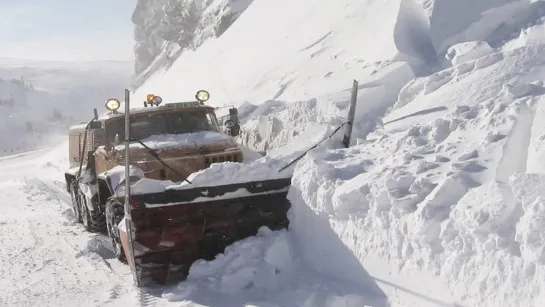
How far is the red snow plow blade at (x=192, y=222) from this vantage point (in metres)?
5.73

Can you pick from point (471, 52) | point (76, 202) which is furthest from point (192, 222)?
point (471, 52)

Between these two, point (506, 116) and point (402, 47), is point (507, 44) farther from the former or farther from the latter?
point (506, 116)

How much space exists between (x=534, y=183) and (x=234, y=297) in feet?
9.01

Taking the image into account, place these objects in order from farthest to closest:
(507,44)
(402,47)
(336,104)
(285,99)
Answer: (285,99)
(402,47)
(336,104)
(507,44)

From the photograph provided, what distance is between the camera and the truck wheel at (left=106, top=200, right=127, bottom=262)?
21.4 feet

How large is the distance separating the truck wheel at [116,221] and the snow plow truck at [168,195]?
0.04ft

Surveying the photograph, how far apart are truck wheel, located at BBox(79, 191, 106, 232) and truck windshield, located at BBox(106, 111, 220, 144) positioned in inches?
44.7

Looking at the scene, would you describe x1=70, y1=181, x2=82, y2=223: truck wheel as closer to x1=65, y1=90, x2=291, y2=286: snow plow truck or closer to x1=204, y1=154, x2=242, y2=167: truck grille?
x1=65, y1=90, x2=291, y2=286: snow plow truck

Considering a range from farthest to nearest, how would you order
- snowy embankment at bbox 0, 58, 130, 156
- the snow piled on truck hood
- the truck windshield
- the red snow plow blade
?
snowy embankment at bbox 0, 58, 130, 156, the truck windshield, the snow piled on truck hood, the red snow plow blade

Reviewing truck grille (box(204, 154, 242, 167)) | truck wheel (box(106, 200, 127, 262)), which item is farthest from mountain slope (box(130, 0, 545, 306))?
truck wheel (box(106, 200, 127, 262))

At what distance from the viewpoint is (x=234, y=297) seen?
17.1 feet

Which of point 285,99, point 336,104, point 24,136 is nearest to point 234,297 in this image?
point 336,104

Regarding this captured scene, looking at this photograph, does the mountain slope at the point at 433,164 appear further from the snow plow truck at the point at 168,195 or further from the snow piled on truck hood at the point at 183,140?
the snow piled on truck hood at the point at 183,140

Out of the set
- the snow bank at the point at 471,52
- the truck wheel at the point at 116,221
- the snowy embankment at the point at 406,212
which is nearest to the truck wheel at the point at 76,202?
the snowy embankment at the point at 406,212
